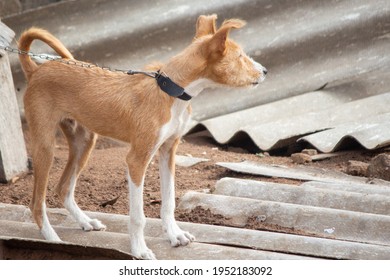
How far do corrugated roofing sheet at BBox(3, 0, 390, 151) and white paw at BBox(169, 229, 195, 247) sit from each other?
313 cm

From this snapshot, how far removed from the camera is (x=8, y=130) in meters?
6.87

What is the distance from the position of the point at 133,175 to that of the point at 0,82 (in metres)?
2.33

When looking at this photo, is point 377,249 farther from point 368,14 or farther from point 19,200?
point 368,14

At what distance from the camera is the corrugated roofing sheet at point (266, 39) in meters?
8.14

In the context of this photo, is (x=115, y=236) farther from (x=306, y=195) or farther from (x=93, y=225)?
(x=306, y=195)

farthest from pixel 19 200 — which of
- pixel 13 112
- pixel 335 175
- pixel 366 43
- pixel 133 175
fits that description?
pixel 366 43

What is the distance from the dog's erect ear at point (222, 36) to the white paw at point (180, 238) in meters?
1.18

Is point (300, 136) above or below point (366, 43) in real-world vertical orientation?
below

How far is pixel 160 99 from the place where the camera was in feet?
16.3

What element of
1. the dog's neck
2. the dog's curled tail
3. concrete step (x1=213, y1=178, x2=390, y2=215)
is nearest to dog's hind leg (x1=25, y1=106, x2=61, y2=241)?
the dog's curled tail

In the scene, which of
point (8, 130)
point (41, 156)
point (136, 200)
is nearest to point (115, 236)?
point (136, 200)

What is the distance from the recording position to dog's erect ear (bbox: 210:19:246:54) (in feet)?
15.7

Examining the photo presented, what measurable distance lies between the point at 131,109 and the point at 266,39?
3.48 meters

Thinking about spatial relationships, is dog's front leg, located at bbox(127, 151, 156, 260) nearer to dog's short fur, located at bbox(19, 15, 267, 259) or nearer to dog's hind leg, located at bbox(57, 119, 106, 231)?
dog's short fur, located at bbox(19, 15, 267, 259)
